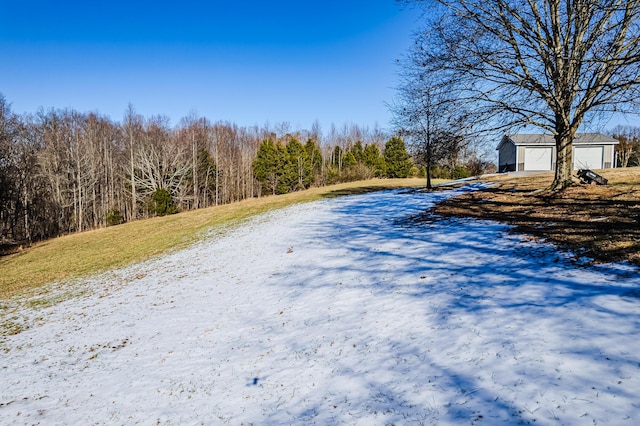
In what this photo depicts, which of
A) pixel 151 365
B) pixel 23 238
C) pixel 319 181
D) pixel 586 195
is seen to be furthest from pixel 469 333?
pixel 319 181

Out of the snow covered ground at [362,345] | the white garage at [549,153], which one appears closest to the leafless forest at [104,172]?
the white garage at [549,153]

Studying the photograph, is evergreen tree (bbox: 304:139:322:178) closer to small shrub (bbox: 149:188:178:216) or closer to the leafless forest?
the leafless forest

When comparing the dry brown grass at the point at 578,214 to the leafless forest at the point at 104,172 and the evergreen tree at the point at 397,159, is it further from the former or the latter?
the evergreen tree at the point at 397,159

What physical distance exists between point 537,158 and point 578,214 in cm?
2701

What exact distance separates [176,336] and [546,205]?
36.3 ft

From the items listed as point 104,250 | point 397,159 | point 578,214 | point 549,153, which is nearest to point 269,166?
point 397,159

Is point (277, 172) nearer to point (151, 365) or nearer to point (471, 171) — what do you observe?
point (471, 171)

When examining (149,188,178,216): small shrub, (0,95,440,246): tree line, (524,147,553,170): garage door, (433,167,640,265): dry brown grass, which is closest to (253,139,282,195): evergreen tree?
(0,95,440,246): tree line

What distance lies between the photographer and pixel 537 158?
31.3 metres

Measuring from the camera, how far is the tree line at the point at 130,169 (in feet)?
105

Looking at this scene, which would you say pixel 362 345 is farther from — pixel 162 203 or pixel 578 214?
pixel 162 203

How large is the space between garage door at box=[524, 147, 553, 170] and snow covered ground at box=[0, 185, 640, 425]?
87.8ft

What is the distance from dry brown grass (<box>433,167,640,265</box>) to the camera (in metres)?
6.45

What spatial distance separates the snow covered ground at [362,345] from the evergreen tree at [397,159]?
4224 cm
